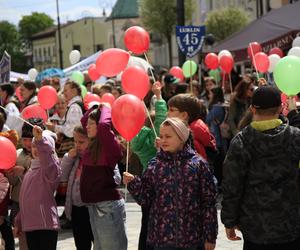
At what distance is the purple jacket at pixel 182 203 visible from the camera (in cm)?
436

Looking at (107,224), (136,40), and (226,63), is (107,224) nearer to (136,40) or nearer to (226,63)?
(136,40)

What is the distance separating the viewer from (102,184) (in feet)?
17.8

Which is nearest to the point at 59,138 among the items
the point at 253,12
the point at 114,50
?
the point at 114,50

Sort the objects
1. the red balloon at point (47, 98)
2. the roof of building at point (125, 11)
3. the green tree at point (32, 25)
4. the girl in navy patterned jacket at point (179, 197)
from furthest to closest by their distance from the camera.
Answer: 1. the green tree at point (32, 25)
2. the roof of building at point (125, 11)
3. the red balloon at point (47, 98)
4. the girl in navy patterned jacket at point (179, 197)

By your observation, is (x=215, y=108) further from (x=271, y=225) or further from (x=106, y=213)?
(x=271, y=225)

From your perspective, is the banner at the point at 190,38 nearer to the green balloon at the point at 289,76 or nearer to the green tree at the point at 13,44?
the green balloon at the point at 289,76

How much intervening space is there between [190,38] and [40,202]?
25.7ft

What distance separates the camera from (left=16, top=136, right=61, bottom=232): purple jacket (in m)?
5.42

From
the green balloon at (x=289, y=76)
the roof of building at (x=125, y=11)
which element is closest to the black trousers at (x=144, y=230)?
the green balloon at (x=289, y=76)

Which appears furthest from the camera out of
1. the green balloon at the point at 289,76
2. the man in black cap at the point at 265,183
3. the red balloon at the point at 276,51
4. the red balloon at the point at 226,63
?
the red balloon at the point at 276,51

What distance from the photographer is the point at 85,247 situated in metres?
6.02

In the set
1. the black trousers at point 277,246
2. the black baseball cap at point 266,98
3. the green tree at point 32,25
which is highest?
the green tree at point 32,25

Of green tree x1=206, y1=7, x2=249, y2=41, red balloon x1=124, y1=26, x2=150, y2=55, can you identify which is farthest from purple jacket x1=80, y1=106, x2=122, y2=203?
green tree x1=206, y1=7, x2=249, y2=41

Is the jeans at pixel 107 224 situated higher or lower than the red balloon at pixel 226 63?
lower
